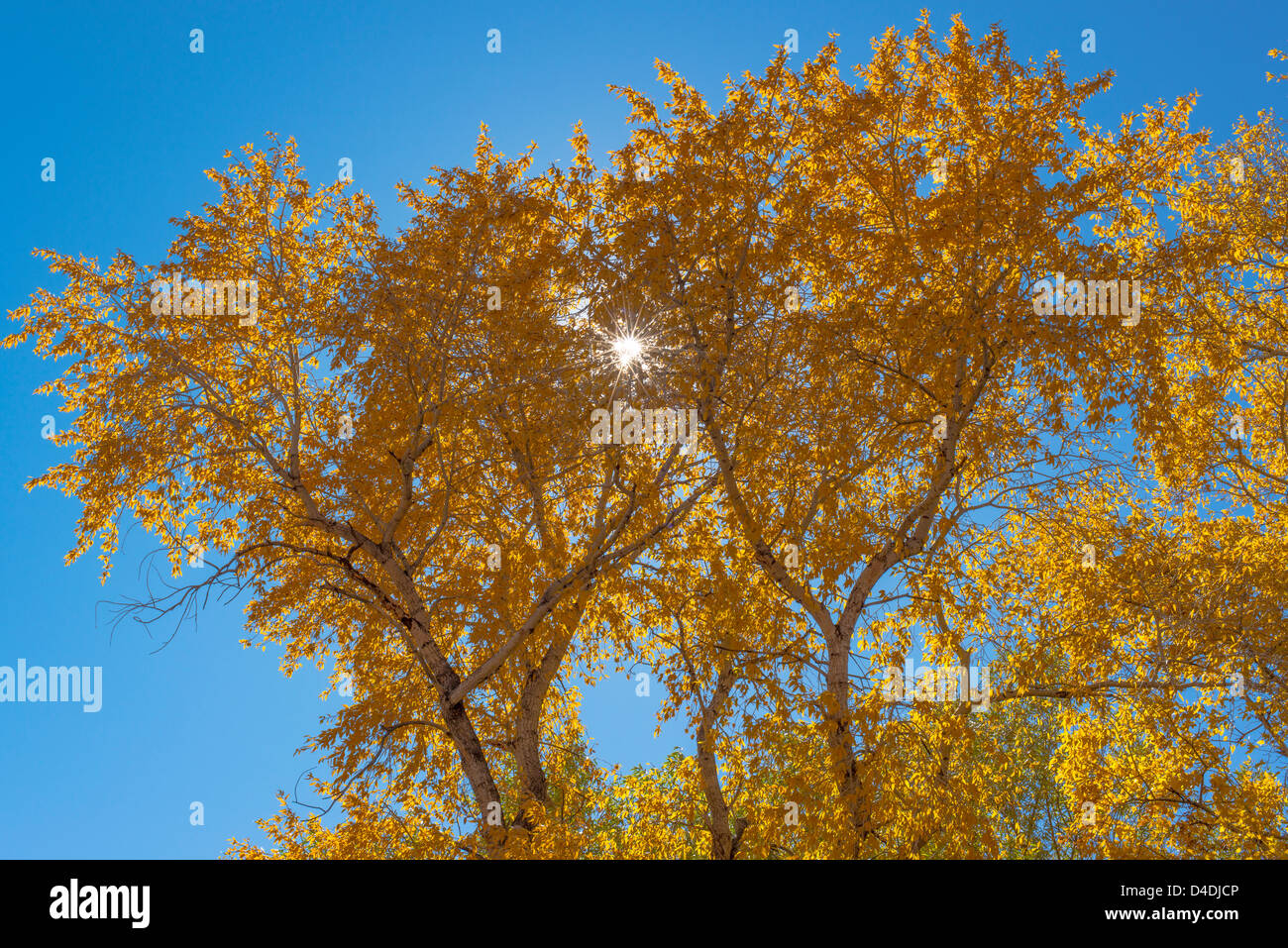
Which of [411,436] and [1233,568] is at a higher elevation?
[411,436]

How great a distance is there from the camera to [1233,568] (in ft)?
45.2

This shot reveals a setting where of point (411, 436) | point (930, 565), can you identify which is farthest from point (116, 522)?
point (930, 565)

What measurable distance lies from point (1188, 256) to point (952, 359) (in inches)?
176

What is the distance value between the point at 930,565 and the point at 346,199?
11.9 m

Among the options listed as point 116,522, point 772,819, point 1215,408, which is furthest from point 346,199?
point 1215,408

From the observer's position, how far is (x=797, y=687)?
1198cm

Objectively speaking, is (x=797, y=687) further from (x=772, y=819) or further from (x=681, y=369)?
(x=681, y=369)

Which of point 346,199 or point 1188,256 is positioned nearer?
point 1188,256

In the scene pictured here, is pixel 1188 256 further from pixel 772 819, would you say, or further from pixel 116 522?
pixel 116 522

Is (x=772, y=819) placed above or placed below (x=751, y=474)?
below

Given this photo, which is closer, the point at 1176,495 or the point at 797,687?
the point at 797,687
